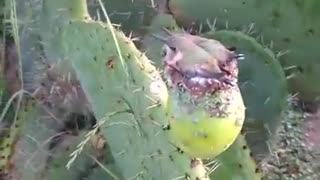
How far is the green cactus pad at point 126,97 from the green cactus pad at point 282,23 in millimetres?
385

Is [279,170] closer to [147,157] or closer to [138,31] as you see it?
[138,31]

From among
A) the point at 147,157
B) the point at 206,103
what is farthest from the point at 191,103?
the point at 147,157

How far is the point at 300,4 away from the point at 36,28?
58 cm

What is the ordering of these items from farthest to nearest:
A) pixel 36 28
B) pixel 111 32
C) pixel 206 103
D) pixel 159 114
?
pixel 36 28, pixel 111 32, pixel 159 114, pixel 206 103

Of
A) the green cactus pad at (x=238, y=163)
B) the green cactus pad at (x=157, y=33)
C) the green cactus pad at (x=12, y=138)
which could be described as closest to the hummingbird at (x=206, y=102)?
the green cactus pad at (x=238, y=163)

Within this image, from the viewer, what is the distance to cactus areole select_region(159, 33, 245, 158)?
0.85 m

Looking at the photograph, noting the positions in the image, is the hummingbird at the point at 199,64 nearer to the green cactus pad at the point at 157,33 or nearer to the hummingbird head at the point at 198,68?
the hummingbird head at the point at 198,68

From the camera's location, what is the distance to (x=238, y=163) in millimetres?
1347

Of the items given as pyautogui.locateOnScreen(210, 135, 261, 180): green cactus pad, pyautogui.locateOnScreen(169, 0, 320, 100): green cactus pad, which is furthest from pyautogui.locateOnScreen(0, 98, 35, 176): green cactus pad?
pyautogui.locateOnScreen(210, 135, 261, 180): green cactus pad

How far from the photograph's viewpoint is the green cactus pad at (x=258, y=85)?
1.58 metres

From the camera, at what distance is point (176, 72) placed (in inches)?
34.6

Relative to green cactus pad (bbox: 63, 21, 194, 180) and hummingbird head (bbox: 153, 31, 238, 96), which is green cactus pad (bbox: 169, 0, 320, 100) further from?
hummingbird head (bbox: 153, 31, 238, 96)

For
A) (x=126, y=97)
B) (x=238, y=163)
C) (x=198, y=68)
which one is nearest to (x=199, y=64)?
(x=198, y=68)

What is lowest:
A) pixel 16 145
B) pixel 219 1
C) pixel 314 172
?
pixel 314 172
